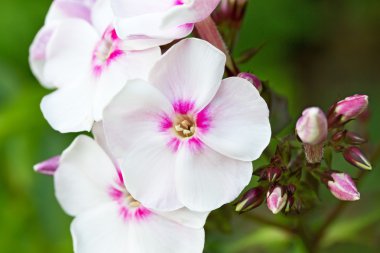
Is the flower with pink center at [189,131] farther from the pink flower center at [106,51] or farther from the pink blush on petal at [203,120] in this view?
the pink flower center at [106,51]

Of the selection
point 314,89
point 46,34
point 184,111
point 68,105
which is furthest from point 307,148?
point 314,89

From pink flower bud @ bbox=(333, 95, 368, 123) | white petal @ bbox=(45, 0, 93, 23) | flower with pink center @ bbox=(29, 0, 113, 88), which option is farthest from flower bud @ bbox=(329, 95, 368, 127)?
white petal @ bbox=(45, 0, 93, 23)

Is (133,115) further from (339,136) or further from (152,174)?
(339,136)

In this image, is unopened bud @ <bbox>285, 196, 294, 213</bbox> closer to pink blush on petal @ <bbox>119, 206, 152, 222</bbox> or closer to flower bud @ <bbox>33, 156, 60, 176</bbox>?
pink blush on petal @ <bbox>119, 206, 152, 222</bbox>

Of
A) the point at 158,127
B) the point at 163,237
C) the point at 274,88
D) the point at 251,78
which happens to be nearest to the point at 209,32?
the point at 251,78

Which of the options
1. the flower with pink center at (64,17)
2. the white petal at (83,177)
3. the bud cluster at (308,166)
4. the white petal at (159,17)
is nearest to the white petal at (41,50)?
the flower with pink center at (64,17)

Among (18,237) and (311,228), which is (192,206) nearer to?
(311,228)
